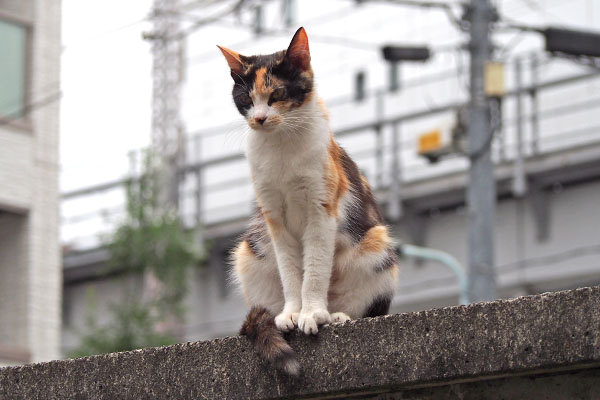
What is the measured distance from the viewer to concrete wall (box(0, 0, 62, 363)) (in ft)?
56.4

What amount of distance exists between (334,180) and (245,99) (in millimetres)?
565

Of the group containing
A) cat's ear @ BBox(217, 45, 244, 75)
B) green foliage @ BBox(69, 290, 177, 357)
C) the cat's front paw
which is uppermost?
cat's ear @ BBox(217, 45, 244, 75)

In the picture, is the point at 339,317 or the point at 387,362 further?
the point at 339,317

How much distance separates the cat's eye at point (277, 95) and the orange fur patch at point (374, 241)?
71 cm

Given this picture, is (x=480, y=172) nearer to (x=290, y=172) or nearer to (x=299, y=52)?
(x=299, y=52)

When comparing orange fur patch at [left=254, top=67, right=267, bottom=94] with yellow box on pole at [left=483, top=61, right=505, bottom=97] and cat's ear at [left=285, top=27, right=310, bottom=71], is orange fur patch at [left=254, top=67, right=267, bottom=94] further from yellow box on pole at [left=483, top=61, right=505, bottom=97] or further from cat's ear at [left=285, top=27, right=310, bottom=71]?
yellow box on pole at [left=483, top=61, right=505, bottom=97]

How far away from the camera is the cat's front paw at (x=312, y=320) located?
173 inches

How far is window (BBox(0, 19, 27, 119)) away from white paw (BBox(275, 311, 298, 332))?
1320cm

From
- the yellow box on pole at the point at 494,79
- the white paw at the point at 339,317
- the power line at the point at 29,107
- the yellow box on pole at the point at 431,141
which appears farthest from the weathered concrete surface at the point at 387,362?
the power line at the point at 29,107

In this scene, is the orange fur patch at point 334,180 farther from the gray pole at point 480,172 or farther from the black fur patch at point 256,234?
the gray pole at point 480,172

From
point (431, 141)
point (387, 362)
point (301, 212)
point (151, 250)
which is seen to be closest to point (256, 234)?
point (301, 212)

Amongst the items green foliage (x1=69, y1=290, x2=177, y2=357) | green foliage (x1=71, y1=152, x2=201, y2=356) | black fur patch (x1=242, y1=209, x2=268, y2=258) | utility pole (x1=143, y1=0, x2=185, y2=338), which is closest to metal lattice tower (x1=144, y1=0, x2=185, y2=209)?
utility pole (x1=143, y1=0, x2=185, y2=338)

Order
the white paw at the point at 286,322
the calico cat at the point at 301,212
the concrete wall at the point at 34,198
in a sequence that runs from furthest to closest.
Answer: the concrete wall at the point at 34,198 < the calico cat at the point at 301,212 < the white paw at the point at 286,322

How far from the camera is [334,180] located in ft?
16.7
